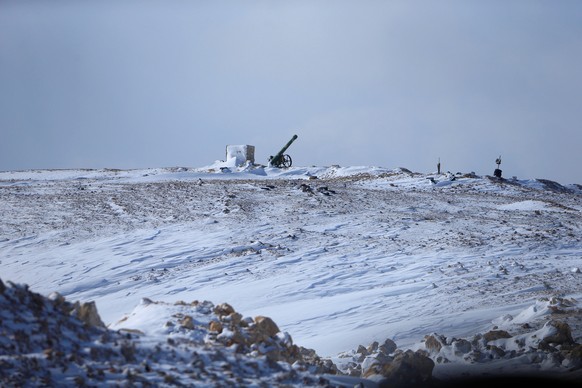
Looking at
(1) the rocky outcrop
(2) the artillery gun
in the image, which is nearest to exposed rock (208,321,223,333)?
(1) the rocky outcrop

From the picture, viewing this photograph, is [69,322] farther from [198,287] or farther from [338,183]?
[338,183]

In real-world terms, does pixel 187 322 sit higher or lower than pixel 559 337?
higher

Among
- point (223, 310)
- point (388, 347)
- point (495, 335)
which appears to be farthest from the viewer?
point (388, 347)

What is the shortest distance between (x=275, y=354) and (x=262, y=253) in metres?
9.31

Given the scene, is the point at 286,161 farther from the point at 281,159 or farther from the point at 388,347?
the point at 388,347

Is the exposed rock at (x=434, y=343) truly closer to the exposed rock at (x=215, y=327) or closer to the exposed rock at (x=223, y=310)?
the exposed rock at (x=223, y=310)

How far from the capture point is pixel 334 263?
15.1 m

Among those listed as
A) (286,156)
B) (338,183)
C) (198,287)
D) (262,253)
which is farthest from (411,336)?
(286,156)

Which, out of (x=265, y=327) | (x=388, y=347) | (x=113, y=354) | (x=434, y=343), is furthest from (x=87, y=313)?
(x=434, y=343)

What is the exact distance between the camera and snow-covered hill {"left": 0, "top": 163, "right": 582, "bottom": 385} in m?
8.83

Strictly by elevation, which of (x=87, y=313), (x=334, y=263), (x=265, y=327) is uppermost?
(x=87, y=313)

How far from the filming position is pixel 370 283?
45.1 ft

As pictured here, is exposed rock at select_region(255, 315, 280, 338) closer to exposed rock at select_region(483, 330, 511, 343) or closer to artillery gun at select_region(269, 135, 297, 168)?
exposed rock at select_region(483, 330, 511, 343)

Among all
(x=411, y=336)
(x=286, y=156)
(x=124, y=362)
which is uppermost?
(x=286, y=156)
